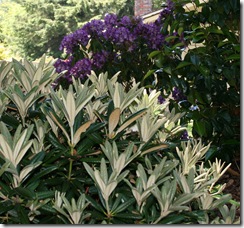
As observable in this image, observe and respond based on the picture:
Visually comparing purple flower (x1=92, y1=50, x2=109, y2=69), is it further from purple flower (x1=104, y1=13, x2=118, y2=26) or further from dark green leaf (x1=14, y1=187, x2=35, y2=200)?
dark green leaf (x1=14, y1=187, x2=35, y2=200)

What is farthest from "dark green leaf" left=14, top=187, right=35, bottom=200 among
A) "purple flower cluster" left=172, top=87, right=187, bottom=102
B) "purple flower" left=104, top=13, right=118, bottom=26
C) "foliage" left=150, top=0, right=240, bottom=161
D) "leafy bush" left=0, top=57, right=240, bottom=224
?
"purple flower" left=104, top=13, right=118, bottom=26

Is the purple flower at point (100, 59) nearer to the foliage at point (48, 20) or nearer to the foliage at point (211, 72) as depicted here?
the foliage at point (211, 72)

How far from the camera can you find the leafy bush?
0.75 metres

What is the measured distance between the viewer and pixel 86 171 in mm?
848

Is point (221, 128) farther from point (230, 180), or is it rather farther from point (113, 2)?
point (113, 2)

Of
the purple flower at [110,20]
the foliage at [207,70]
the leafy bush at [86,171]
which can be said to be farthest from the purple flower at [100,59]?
the leafy bush at [86,171]

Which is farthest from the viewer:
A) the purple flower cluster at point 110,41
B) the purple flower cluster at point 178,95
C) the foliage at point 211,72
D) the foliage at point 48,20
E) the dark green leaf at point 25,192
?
the foliage at point 48,20

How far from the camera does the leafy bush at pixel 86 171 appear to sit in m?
0.75

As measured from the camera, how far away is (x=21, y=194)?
2.44ft

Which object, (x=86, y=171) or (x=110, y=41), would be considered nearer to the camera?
(x=86, y=171)

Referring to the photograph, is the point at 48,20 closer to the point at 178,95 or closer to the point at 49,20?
the point at 49,20

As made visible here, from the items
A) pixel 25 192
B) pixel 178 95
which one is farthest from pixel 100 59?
pixel 25 192

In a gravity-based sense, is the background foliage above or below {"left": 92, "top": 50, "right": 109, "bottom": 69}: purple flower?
below

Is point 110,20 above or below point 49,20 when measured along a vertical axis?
above
